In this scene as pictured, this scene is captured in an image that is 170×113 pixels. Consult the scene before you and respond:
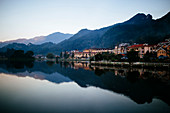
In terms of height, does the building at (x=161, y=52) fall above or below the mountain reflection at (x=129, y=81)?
above

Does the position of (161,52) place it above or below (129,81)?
above

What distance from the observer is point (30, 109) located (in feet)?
46.1

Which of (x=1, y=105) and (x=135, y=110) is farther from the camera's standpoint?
(x=1, y=105)

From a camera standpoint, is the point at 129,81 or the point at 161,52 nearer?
the point at 129,81

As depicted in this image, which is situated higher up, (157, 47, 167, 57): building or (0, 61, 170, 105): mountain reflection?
(157, 47, 167, 57): building

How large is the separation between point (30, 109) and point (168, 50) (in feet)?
207

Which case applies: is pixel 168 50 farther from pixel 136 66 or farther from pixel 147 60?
pixel 136 66

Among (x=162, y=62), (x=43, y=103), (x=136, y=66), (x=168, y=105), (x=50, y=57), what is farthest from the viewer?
(x=50, y=57)

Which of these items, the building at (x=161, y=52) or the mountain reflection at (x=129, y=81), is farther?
the building at (x=161, y=52)

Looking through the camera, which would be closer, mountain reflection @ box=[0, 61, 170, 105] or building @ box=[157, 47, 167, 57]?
mountain reflection @ box=[0, 61, 170, 105]

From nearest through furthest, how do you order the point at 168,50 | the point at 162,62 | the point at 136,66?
the point at 162,62 < the point at 136,66 < the point at 168,50

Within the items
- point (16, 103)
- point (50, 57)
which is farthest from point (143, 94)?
point (50, 57)

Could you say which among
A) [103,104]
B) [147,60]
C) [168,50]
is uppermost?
[168,50]

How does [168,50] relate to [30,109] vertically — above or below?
above
